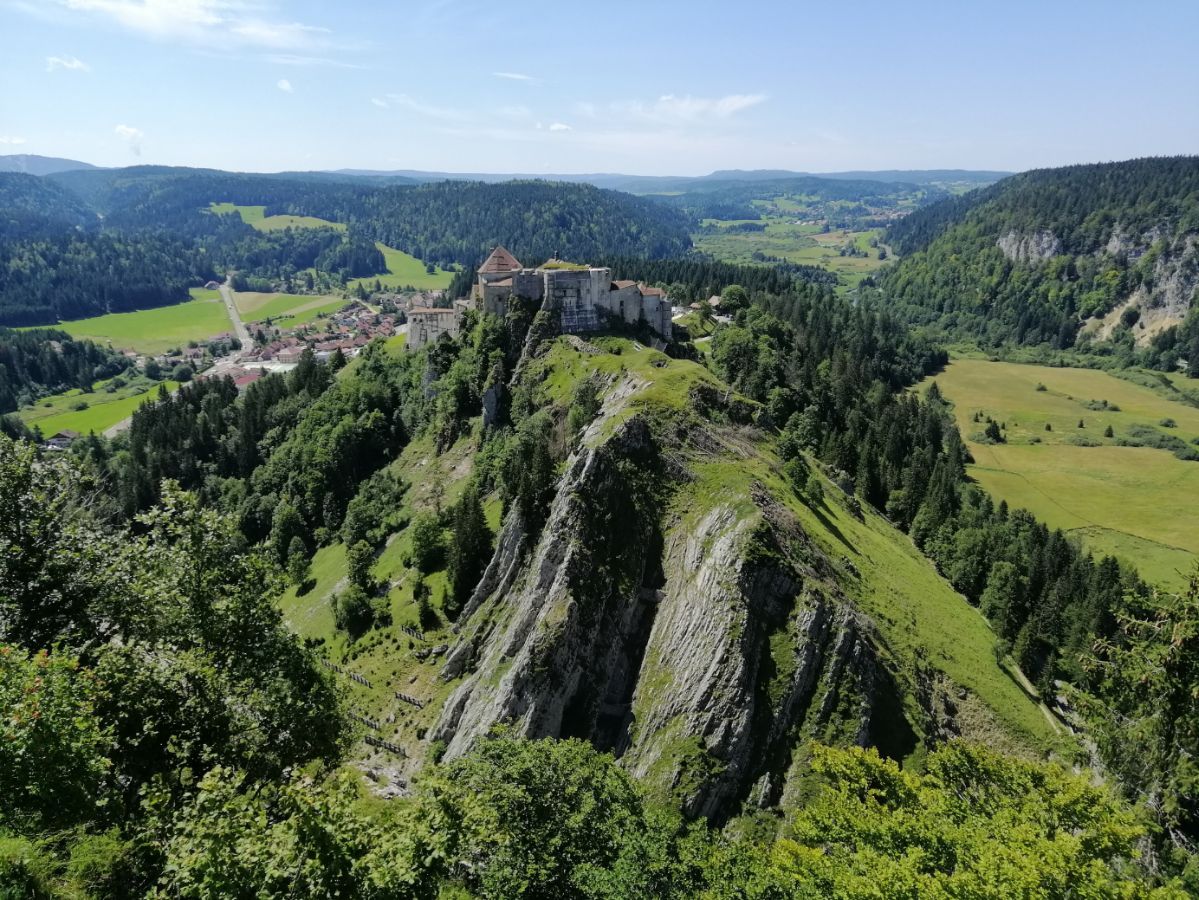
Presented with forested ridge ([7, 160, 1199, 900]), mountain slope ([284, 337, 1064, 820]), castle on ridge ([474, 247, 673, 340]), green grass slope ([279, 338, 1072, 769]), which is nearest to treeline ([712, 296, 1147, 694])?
green grass slope ([279, 338, 1072, 769])

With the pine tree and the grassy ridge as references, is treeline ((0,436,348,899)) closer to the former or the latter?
the pine tree

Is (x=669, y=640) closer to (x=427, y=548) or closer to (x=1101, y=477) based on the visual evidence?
(x=427, y=548)

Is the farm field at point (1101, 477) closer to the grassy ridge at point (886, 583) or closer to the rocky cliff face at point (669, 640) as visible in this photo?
the grassy ridge at point (886, 583)

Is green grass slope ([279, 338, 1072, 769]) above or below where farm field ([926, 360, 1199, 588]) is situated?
above

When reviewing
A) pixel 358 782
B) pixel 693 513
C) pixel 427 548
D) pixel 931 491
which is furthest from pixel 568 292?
pixel 358 782

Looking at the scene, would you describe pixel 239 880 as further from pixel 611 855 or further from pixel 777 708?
pixel 777 708

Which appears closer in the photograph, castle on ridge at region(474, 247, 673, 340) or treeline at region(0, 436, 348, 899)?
treeline at region(0, 436, 348, 899)

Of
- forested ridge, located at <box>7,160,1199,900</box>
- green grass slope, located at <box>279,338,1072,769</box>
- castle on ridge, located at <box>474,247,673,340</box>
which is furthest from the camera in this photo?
castle on ridge, located at <box>474,247,673,340</box>

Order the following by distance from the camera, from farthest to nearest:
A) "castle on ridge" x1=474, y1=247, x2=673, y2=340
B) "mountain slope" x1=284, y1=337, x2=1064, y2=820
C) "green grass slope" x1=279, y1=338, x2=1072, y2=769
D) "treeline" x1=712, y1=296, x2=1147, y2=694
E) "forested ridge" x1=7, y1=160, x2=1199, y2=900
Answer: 1. "castle on ridge" x1=474, y1=247, x2=673, y2=340
2. "treeline" x1=712, y1=296, x2=1147, y2=694
3. "green grass slope" x1=279, y1=338, x2=1072, y2=769
4. "mountain slope" x1=284, y1=337, x2=1064, y2=820
5. "forested ridge" x1=7, y1=160, x2=1199, y2=900
